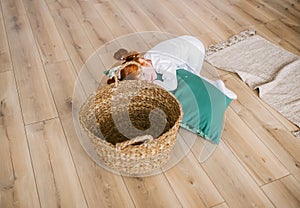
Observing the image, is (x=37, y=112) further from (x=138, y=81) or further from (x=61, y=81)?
(x=138, y=81)

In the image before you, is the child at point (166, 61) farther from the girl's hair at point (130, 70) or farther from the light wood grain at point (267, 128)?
the light wood grain at point (267, 128)

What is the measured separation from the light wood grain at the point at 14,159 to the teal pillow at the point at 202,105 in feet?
2.32

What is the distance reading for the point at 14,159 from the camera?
1465 millimetres

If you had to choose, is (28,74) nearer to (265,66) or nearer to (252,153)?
(252,153)

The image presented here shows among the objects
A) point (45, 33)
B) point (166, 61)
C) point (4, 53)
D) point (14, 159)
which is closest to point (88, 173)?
point (14, 159)

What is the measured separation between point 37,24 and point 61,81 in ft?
2.10

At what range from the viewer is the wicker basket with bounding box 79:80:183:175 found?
54.0 inches

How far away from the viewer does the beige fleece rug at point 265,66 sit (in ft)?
5.90

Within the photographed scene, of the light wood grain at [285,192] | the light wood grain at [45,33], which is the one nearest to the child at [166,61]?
the light wood grain at [45,33]

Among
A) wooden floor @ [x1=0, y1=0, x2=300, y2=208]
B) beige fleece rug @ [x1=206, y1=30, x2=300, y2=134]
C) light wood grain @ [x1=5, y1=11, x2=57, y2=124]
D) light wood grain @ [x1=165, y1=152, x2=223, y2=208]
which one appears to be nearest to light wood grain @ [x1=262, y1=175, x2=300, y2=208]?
wooden floor @ [x1=0, y1=0, x2=300, y2=208]

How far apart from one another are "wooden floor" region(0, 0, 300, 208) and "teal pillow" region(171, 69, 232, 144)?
0.07m

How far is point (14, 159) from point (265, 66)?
1.44 metres

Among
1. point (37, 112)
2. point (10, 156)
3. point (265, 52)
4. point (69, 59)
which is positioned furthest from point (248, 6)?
point (10, 156)

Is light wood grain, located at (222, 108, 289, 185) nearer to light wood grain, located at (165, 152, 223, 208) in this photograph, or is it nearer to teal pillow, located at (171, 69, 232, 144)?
teal pillow, located at (171, 69, 232, 144)
